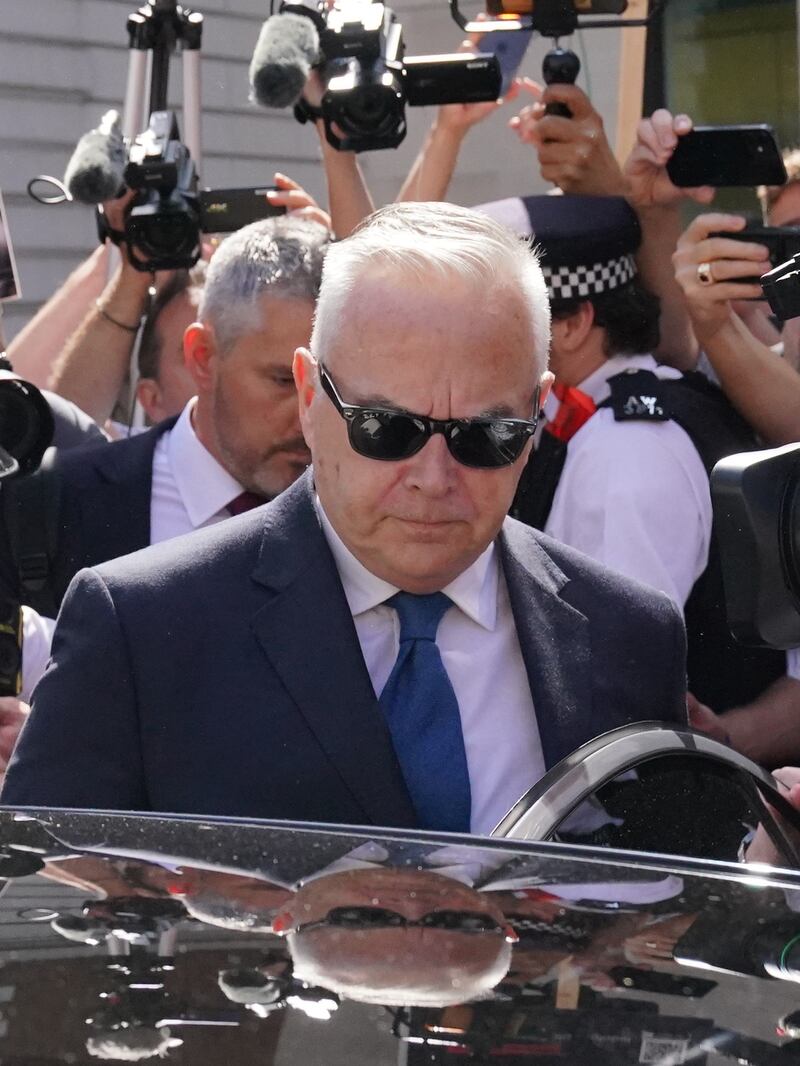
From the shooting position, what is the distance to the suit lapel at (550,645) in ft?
7.72

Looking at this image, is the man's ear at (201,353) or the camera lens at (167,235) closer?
the man's ear at (201,353)

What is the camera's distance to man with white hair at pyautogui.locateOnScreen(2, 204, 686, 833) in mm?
2199

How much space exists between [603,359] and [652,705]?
1.52m

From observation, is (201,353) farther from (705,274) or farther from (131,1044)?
(131,1044)

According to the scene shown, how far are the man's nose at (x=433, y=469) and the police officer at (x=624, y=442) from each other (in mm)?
1153

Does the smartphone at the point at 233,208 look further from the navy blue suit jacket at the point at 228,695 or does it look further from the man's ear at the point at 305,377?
the navy blue suit jacket at the point at 228,695

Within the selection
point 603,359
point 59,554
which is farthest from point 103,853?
point 603,359

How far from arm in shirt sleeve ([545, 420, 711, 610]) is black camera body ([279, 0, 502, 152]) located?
91cm

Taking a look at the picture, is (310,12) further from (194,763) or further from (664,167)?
(194,763)

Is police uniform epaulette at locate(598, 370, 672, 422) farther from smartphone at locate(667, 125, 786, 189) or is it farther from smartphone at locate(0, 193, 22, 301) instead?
smartphone at locate(0, 193, 22, 301)

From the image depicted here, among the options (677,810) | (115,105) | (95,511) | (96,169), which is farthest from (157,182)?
(115,105)

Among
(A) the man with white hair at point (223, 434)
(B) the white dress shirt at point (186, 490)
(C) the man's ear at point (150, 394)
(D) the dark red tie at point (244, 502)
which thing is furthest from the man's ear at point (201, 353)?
(C) the man's ear at point (150, 394)

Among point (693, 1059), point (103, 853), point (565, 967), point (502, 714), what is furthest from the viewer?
point (502, 714)

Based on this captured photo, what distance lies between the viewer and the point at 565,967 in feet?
4.47
